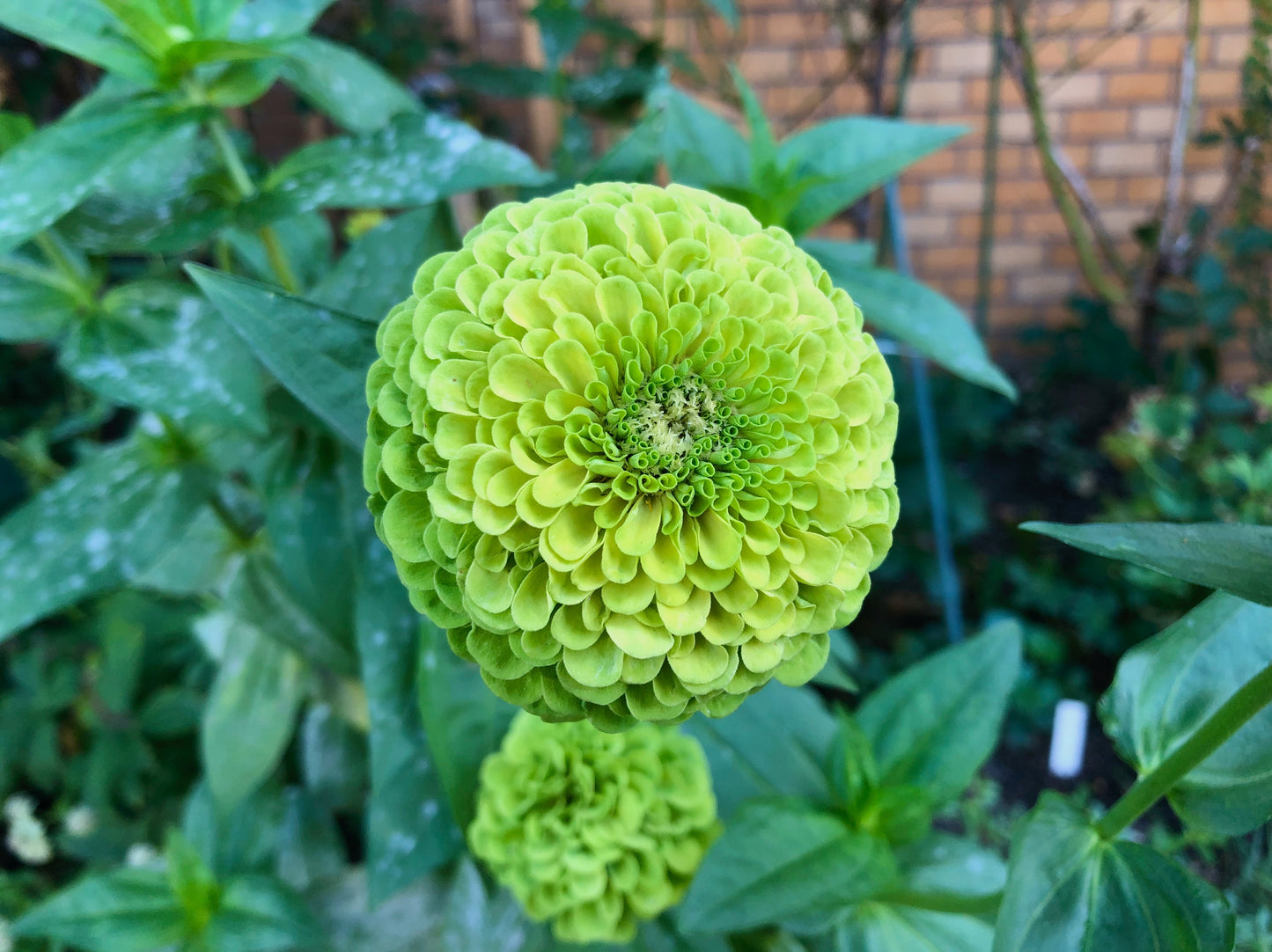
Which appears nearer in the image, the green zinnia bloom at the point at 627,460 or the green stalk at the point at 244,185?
the green zinnia bloom at the point at 627,460

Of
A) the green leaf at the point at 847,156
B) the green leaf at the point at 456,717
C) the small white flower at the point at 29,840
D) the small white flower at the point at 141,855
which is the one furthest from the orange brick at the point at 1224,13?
the small white flower at the point at 29,840

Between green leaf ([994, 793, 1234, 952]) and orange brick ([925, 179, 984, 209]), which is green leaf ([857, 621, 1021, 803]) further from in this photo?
orange brick ([925, 179, 984, 209])

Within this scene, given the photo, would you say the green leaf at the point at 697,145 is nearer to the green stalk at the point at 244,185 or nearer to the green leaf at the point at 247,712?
the green stalk at the point at 244,185

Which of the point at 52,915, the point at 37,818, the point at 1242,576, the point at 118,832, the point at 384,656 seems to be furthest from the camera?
the point at 37,818

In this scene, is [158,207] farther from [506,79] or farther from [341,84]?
[506,79]

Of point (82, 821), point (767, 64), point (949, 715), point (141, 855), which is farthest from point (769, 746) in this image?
point (767, 64)

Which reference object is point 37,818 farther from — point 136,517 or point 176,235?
point 176,235

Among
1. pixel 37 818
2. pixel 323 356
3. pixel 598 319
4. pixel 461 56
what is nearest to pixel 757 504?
pixel 598 319
